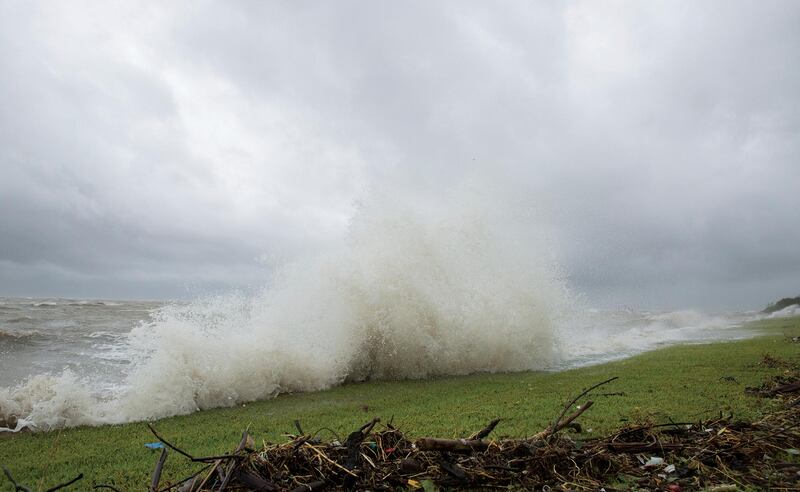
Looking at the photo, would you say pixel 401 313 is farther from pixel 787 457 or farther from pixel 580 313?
pixel 787 457

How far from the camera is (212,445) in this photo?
235 inches

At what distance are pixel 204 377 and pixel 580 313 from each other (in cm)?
1195

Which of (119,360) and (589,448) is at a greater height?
(119,360)

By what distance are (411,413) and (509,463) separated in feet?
13.7

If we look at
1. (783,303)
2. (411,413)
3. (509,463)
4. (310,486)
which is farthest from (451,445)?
(783,303)

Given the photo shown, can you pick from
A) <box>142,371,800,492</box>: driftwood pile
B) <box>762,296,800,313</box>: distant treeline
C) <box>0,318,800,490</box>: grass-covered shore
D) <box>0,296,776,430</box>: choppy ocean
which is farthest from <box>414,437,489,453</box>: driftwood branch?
<box>762,296,800,313</box>: distant treeline

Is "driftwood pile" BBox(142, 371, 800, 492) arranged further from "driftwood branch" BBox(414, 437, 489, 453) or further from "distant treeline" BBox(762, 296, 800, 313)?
"distant treeline" BBox(762, 296, 800, 313)

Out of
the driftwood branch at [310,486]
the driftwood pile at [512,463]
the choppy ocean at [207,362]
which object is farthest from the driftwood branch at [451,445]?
the choppy ocean at [207,362]

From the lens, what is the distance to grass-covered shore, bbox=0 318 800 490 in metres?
5.39

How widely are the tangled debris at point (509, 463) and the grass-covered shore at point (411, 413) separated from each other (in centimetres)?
151

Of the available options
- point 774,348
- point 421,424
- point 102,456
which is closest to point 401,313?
point 421,424

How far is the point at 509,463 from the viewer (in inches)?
127

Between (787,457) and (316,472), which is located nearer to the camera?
(316,472)

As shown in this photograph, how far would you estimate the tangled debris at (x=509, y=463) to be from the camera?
2.88 m
